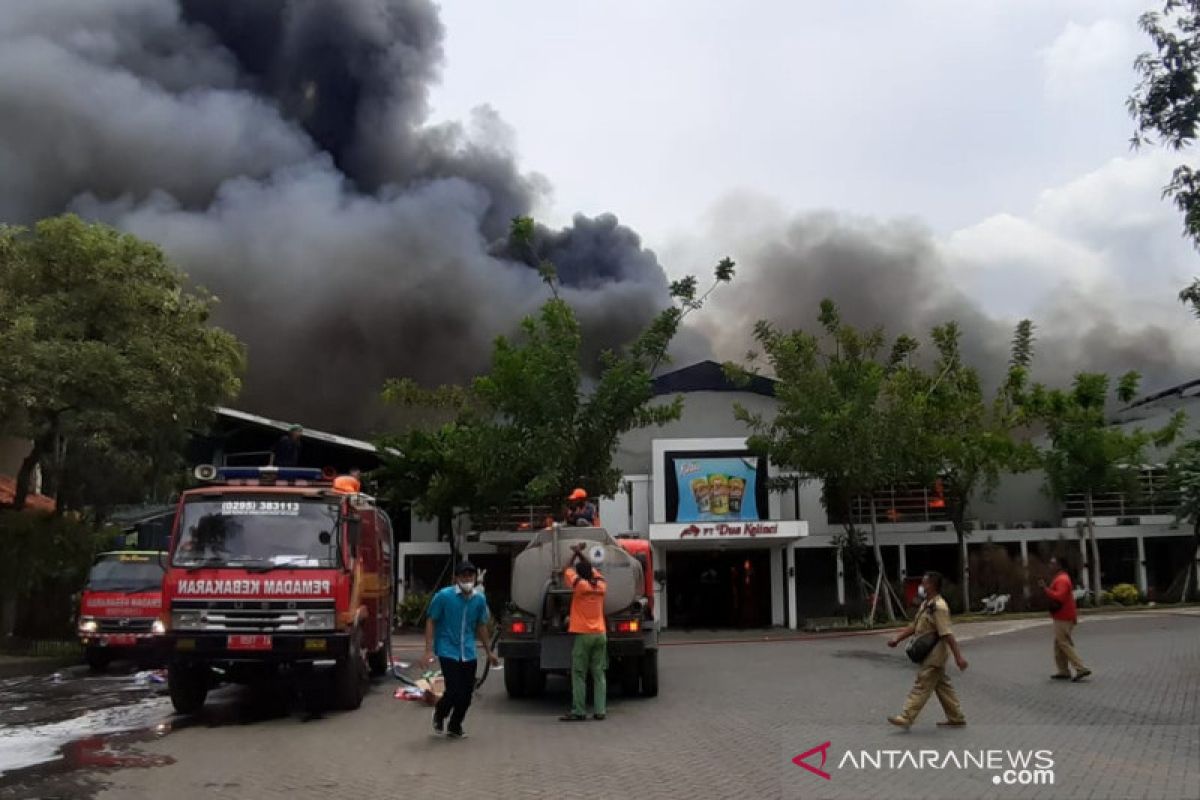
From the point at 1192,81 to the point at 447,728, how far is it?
10030 mm

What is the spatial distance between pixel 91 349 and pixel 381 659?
26.4ft

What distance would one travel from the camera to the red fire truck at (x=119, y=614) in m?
16.3

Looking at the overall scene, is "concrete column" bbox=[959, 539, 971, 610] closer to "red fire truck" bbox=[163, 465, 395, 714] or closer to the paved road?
the paved road

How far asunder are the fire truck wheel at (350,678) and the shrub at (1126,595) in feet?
77.8

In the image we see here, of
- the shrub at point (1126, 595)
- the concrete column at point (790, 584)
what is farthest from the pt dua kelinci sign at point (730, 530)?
the shrub at point (1126, 595)

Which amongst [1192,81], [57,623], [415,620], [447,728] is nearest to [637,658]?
[447,728]

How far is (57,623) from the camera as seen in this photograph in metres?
20.6

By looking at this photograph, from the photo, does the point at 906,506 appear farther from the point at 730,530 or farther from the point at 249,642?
the point at 249,642

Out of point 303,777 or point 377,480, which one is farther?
point 377,480

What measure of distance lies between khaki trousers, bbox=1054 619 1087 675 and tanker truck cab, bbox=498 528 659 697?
Result: 16.9ft

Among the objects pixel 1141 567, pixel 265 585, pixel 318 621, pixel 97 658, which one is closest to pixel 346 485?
pixel 265 585

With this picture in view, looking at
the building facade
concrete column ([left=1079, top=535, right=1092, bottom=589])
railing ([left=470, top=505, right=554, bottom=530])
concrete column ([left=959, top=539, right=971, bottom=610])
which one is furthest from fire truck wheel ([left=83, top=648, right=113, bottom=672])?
concrete column ([left=1079, top=535, right=1092, bottom=589])

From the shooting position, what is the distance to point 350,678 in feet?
38.0

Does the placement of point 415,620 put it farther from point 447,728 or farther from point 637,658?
point 447,728
